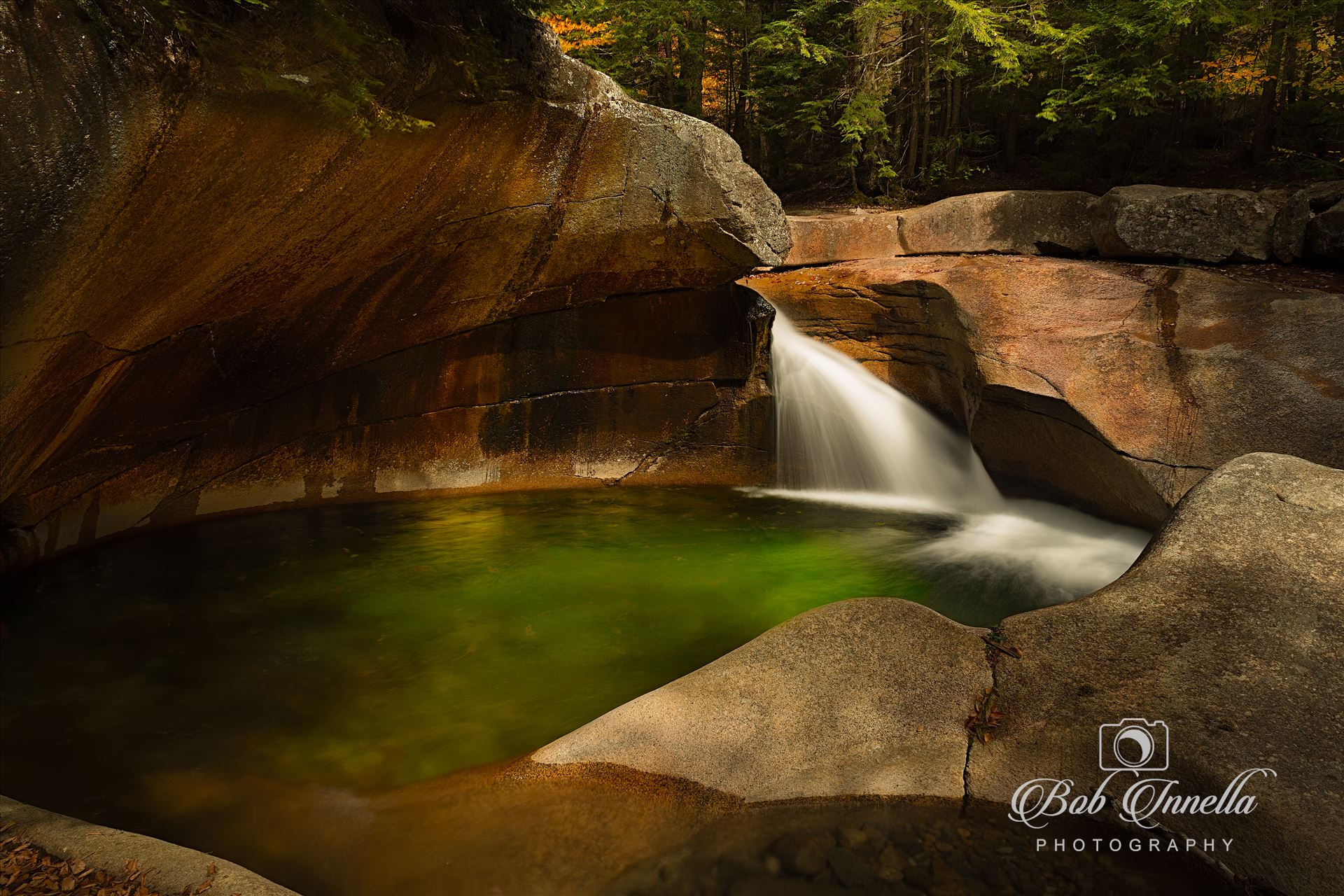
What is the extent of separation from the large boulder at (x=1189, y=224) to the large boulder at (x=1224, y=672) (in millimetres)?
5491

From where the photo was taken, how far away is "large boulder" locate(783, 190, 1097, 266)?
985 centimetres

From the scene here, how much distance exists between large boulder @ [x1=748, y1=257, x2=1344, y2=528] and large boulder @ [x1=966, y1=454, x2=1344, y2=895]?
2419 mm

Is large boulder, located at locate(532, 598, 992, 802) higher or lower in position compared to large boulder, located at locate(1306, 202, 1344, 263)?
lower

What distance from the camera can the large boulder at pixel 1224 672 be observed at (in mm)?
2961

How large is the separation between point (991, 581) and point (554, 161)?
16.3ft

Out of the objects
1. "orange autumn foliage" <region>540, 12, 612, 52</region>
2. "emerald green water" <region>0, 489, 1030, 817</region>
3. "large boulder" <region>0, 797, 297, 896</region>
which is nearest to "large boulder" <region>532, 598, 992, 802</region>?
"emerald green water" <region>0, 489, 1030, 817</region>

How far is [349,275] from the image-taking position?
22.5ft

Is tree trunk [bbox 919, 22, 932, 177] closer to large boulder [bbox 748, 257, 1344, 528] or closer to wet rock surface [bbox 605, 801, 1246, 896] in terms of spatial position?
large boulder [bbox 748, 257, 1344, 528]

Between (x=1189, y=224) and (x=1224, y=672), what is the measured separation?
7.23m

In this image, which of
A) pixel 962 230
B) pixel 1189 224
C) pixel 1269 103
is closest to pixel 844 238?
pixel 962 230

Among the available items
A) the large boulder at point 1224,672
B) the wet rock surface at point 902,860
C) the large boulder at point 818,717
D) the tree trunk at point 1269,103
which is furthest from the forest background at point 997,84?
the wet rock surface at point 902,860

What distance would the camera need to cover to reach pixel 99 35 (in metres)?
3.74

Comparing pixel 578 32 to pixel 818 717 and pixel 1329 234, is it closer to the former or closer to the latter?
pixel 1329 234

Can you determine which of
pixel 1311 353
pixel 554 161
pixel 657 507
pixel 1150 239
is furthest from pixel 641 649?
pixel 1150 239
